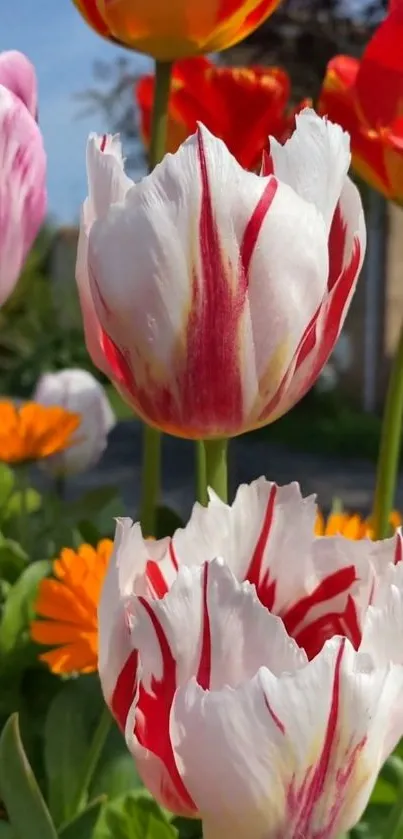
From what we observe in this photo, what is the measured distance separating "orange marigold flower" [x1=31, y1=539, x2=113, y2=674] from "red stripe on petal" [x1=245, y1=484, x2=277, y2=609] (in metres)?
0.11

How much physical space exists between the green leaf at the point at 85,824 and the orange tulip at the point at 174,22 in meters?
0.22

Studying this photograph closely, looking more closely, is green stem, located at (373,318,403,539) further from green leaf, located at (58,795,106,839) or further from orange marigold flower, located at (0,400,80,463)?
orange marigold flower, located at (0,400,80,463)

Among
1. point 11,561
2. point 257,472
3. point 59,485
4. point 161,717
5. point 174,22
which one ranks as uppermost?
point 174,22

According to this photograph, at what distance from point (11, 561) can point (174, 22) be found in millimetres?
222

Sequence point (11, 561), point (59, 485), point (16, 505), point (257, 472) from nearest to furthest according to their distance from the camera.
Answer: point (11, 561) < point (16, 505) < point (59, 485) < point (257, 472)

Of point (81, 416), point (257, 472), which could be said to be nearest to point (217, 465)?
point (81, 416)

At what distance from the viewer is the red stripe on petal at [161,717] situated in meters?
0.20

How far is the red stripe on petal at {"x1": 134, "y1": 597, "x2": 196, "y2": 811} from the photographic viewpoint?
0.65ft

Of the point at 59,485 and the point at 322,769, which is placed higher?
the point at 322,769

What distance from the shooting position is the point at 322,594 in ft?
0.77

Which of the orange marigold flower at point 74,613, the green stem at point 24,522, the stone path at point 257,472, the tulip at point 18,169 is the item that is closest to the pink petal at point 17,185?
the tulip at point 18,169

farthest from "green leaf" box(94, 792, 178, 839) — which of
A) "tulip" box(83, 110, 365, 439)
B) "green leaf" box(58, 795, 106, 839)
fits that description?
"tulip" box(83, 110, 365, 439)

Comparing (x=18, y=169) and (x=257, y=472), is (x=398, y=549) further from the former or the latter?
(x=257, y=472)

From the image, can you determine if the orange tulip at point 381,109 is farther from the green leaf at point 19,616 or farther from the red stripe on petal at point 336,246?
the green leaf at point 19,616
